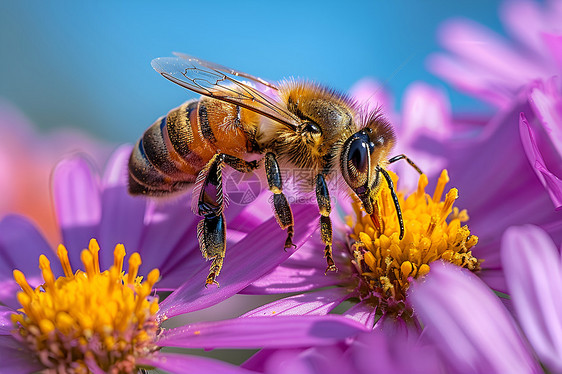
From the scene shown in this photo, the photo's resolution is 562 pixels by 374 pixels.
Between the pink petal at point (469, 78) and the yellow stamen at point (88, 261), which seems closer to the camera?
the yellow stamen at point (88, 261)

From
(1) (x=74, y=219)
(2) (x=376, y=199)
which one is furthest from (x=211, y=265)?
(1) (x=74, y=219)

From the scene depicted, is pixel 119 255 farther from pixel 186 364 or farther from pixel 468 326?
pixel 468 326

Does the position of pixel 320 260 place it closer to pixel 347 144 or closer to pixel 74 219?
pixel 347 144

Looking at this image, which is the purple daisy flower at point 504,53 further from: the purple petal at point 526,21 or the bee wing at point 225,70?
Answer: the bee wing at point 225,70

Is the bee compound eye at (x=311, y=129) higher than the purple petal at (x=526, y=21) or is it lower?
lower

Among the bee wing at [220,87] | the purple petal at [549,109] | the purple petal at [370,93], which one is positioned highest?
the purple petal at [549,109]

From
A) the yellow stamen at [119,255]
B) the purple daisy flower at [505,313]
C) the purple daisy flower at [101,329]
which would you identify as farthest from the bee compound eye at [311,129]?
the purple daisy flower at [505,313]

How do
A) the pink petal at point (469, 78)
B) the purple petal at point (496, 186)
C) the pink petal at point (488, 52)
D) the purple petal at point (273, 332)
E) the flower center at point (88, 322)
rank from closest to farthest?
the purple petal at point (273, 332), the flower center at point (88, 322), the purple petal at point (496, 186), the pink petal at point (469, 78), the pink petal at point (488, 52)

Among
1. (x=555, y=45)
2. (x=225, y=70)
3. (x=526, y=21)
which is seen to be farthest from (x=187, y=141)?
(x=526, y=21)
